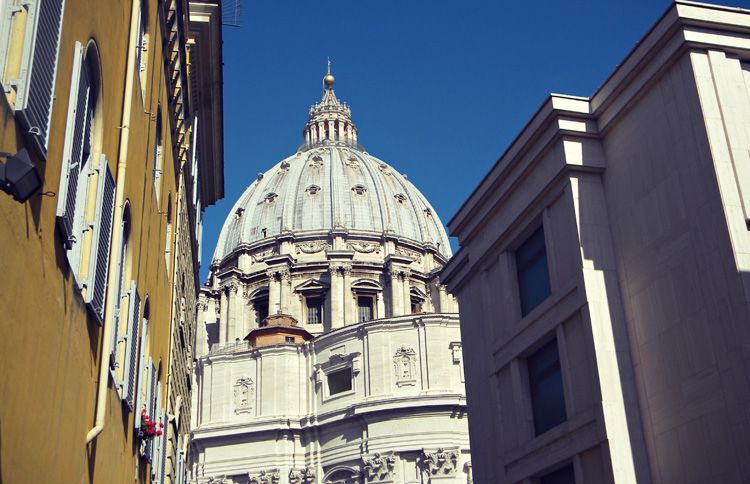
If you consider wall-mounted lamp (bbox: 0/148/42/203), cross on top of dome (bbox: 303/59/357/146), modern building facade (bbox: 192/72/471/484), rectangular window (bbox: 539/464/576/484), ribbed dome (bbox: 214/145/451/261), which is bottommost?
rectangular window (bbox: 539/464/576/484)

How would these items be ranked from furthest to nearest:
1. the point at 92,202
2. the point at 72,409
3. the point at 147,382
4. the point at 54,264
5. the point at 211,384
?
1. the point at 211,384
2. the point at 147,382
3. the point at 92,202
4. the point at 72,409
5. the point at 54,264

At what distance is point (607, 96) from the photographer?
17.5m

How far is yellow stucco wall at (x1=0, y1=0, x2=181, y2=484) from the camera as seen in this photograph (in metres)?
7.09

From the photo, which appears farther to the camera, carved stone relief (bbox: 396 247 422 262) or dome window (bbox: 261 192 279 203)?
dome window (bbox: 261 192 279 203)

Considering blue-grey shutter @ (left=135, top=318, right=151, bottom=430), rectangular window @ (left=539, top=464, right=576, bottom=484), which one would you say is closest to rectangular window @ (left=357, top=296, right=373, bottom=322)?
rectangular window @ (left=539, top=464, right=576, bottom=484)

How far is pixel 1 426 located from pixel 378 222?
3512 inches

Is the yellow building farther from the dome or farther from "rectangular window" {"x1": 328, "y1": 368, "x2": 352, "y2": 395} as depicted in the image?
the dome

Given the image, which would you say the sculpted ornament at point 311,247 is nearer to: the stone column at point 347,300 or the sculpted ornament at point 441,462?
the stone column at point 347,300

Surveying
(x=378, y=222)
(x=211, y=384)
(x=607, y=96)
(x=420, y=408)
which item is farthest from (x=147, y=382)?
(x=378, y=222)

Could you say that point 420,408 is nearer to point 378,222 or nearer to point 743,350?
point 378,222

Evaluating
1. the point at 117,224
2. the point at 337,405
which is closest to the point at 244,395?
the point at 337,405

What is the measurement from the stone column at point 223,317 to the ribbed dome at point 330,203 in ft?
27.6

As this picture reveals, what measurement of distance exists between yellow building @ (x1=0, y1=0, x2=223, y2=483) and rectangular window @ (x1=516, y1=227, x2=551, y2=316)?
7069 mm

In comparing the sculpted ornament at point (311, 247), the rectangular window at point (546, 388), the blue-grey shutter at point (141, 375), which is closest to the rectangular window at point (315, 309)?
the sculpted ornament at point (311, 247)
